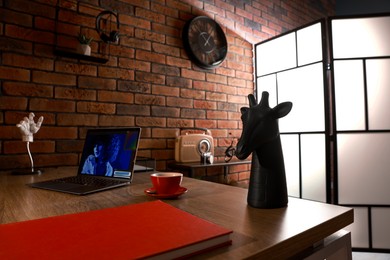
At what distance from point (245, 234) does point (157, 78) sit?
1856 mm

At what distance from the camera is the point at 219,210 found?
68 centimetres

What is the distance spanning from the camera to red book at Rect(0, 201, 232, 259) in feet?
1.27

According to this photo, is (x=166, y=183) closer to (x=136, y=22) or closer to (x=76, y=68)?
(x=76, y=68)

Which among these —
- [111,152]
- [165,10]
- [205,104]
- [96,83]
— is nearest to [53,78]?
[96,83]

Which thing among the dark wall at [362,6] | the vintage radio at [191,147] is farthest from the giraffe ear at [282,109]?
the dark wall at [362,6]

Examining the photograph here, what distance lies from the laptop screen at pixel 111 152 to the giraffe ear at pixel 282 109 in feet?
1.91

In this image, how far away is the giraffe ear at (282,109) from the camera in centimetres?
67

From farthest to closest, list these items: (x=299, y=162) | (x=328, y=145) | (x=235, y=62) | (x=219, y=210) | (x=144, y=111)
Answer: (x=235, y=62) → (x=299, y=162) → (x=328, y=145) → (x=144, y=111) → (x=219, y=210)

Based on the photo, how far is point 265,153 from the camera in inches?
27.1

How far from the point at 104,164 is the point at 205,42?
1.81 m

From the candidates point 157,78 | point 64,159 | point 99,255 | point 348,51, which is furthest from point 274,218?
point 348,51

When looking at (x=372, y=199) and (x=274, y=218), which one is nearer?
(x=274, y=218)

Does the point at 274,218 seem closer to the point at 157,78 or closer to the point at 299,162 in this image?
the point at 157,78

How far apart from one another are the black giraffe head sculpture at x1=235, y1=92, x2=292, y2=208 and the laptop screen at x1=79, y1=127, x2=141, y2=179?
0.52 meters
